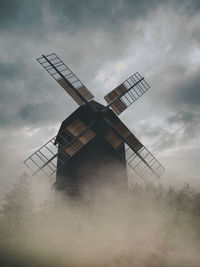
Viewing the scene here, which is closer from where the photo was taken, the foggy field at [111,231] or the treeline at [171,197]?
the foggy field at [111,231]

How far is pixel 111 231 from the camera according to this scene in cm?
994

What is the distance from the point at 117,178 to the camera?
11.5 meters

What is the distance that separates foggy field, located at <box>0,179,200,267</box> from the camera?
322 inches

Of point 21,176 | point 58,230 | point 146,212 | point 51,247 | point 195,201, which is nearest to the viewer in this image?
point 51,247

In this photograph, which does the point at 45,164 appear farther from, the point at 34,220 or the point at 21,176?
the point at 21,176

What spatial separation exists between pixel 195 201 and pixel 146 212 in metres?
3.32

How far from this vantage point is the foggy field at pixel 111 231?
817 centimetres

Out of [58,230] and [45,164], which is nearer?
[58,230]

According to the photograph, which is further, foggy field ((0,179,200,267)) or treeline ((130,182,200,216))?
treeline ((130,182,200,216))

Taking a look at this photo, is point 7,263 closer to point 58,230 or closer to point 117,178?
point 58,230

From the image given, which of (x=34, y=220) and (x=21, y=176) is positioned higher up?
(x=21, y=176)

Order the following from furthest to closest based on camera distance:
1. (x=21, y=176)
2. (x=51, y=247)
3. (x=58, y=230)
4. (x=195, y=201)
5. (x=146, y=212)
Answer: (x=21, y=176) < (x=195, y=201) < (x=146, y=212) < (x=58, y=230) < (x=51, y=247)

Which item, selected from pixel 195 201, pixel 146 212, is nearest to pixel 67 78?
pixel 146 212

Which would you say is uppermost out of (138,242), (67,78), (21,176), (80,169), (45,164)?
(21,176)
